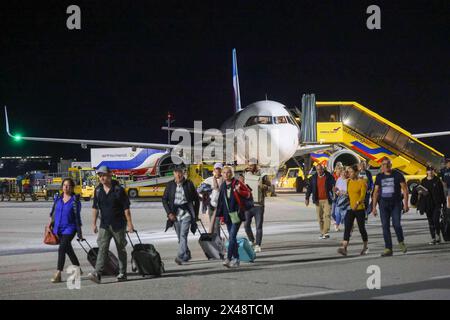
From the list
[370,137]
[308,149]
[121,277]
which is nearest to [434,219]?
[121,277]

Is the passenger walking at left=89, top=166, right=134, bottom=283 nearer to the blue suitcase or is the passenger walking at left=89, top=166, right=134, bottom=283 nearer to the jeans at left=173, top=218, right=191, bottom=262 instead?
the jeans at left=173, top=218, right=191, bottom=262

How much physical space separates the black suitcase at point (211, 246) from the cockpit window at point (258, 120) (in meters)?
17.5

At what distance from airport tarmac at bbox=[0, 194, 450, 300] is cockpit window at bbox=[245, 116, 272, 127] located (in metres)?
13.7

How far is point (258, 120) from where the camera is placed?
1141 inches

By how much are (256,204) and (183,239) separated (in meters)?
2.47

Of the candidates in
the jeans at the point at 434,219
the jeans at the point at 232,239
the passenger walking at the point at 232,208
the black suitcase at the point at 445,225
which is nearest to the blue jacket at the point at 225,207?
the passenger walking at the point at 232,208

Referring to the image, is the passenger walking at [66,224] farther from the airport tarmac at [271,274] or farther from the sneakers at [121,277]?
the sneakers at [121,277]

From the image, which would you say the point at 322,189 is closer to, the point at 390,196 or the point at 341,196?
the point at 341,196

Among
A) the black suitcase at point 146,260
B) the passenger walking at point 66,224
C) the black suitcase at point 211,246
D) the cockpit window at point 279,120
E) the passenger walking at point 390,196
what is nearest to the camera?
the passenger walking at point 66,224

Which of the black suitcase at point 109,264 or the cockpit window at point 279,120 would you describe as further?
the cockpit window at point 279,120

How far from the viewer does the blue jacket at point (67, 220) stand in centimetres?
932

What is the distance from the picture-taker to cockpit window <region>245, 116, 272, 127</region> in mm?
28828
